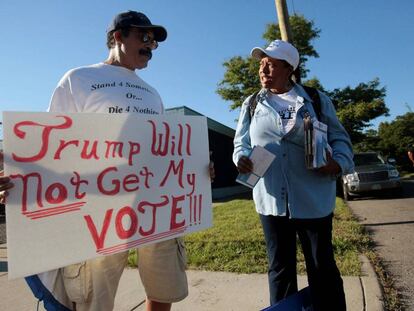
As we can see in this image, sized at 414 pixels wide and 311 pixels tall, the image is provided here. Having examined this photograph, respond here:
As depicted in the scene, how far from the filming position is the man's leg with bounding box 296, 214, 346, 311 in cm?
224

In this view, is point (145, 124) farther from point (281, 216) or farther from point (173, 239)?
point (281, 216)

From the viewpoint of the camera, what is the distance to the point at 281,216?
2.35 metres

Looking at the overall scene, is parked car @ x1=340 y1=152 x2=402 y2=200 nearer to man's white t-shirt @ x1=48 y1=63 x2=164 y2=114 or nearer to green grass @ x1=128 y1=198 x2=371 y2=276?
green grass @ x1=128 y1=198 x2=371 y2=276

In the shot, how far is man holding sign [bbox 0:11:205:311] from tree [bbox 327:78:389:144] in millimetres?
22641

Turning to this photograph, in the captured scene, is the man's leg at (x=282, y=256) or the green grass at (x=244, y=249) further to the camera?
the green grass at (x=244, y=249)

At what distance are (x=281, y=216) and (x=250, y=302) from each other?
1336mm

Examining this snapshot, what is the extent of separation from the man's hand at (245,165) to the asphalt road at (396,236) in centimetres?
190

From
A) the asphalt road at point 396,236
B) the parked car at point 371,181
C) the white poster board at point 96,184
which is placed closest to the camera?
the white poster board at point 96,184

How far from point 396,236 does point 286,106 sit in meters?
4.49

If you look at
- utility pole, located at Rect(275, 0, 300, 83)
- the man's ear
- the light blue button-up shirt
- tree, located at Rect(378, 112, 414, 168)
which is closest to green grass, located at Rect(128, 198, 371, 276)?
the light blue button-up shirt

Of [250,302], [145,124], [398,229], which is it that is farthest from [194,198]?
[398,229]

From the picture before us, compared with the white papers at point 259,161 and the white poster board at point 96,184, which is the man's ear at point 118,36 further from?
the white papers at point 259,161

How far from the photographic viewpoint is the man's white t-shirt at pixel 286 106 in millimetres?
2359

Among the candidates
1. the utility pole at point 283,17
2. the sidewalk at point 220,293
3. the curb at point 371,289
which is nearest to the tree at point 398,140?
the utility pole at point 283,17
